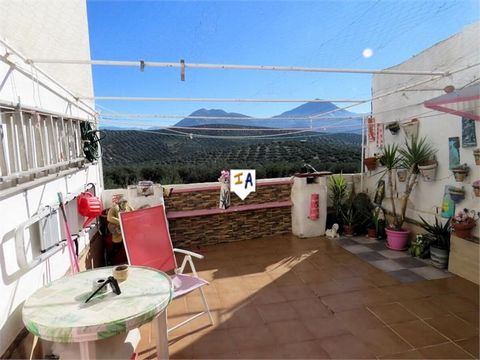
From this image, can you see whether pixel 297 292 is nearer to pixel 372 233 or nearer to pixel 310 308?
pixel 310 308

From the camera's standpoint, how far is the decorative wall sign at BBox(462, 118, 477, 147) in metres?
4.19

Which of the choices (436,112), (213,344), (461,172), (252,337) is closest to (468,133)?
(461,172)

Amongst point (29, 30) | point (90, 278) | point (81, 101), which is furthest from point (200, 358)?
point (81, 101)

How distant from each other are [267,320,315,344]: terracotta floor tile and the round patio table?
3.73 feet

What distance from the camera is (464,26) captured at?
14.2 feet

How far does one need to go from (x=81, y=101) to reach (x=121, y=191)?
6.23ft

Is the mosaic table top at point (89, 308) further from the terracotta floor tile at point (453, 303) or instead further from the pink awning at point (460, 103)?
the pink awning at point (460, 103)

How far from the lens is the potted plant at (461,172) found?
4.31 m

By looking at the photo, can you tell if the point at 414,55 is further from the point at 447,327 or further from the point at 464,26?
the point at 447,327

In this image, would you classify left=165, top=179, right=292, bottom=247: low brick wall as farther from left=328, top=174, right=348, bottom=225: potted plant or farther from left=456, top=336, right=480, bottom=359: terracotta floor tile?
left=456, top=336, right=480, bottom=359: terracotta floor tile

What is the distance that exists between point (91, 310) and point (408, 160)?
5190 mm

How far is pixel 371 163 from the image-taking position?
6.47 m

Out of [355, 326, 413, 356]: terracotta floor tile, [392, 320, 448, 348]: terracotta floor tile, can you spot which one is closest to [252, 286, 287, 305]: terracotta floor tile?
[355, 326, 413, 356]: terracotta floor tile

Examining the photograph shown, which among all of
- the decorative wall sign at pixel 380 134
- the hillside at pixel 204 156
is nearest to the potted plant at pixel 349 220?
the decorative wall sign at pixel 380 134
